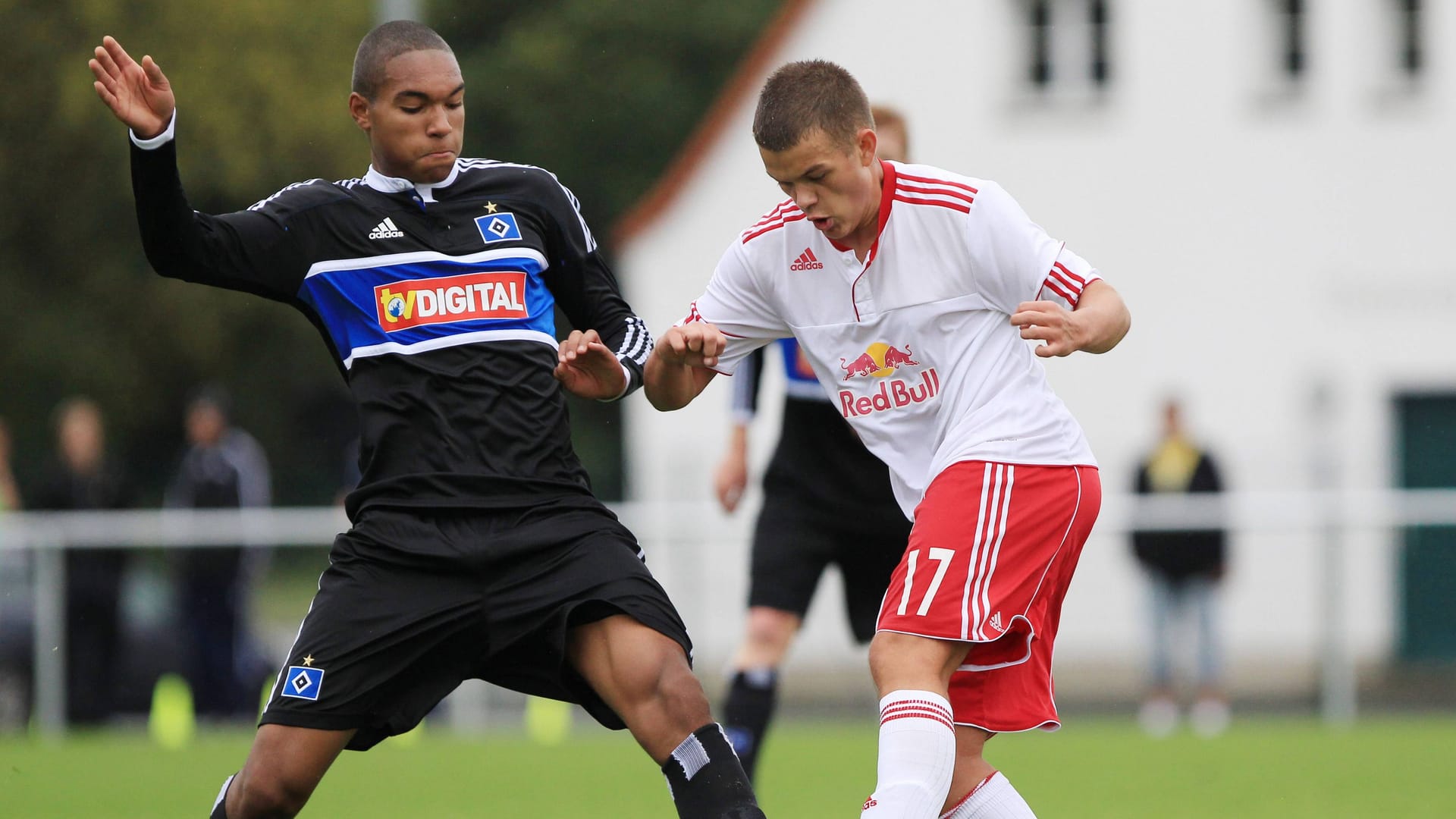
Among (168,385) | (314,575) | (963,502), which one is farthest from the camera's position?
(168,385)

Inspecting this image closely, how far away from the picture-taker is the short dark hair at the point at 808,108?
5074 millimetres

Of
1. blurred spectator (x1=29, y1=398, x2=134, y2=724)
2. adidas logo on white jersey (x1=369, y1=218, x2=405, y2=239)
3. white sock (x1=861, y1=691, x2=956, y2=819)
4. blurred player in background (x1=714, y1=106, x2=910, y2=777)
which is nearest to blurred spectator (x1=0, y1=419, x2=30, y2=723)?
blurred spectator (x1=29, y1=398, x2=134, y2=724)

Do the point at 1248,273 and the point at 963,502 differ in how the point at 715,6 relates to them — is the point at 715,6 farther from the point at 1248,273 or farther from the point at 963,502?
the point at 963,502

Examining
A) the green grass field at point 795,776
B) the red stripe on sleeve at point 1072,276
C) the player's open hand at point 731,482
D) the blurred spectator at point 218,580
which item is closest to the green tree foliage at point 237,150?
the blurred spectator at point 218,580

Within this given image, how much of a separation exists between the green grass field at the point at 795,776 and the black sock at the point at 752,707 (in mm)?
1214

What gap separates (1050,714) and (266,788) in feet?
6.45

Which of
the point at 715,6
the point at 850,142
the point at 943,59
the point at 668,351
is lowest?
the point at 668,351

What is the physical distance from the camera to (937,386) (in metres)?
5.27

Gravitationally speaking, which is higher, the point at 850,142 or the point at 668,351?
the point at 850,142

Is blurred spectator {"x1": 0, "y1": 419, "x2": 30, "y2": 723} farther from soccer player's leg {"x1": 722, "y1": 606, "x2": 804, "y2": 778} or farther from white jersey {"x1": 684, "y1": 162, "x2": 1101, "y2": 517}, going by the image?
white jersey {"x1": 684, "y1": 162, "x2": 1101, "y2": 517}

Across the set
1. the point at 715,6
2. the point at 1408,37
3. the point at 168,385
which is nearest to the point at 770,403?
the point at 1408,37

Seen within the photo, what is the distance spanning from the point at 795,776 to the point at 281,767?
5.46 m

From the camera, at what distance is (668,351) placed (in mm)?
5258

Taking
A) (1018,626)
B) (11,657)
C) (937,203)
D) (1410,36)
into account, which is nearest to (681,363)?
(937,203)
